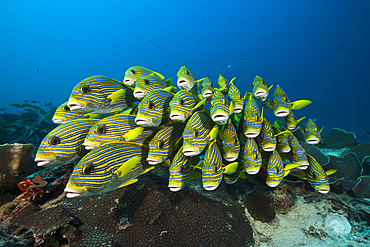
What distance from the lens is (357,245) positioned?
92.9 inches

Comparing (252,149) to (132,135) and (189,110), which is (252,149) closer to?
(189,110)

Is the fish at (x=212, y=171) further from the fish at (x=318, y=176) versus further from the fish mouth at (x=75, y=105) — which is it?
the fish at (x=318, y=176)

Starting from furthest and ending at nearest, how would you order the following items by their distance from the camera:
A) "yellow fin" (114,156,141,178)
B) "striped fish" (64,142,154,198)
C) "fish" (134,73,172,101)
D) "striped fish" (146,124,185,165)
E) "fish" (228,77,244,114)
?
1. "fish" (228,77,244,114)
2. "fish" (134,73,172,101)
3. "striped fish" (146,124,185,165)
4. "yellow fin" (114,156,141,178)
5. "striped fish" (64,142,154,198)

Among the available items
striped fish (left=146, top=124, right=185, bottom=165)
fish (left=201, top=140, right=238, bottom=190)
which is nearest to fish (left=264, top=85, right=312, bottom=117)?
fish (left=201, top=140, right=238, bottom=190)

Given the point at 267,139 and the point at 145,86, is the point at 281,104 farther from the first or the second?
the point at 145,86

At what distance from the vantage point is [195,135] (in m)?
1.73

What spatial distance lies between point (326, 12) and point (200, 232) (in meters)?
134

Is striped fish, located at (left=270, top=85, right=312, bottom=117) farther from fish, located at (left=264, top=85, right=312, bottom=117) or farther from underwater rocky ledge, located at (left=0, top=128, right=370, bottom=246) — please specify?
underwater rocky ledge, located at (left=0, top=128, right=370, bottom=246)

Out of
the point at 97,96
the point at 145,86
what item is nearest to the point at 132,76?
the point at 145,86

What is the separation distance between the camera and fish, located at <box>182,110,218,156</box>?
5.51ft

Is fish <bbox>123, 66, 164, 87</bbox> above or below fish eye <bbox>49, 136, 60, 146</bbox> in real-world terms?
above

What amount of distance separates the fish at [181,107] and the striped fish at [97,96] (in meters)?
0.75

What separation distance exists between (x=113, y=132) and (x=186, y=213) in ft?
5.68

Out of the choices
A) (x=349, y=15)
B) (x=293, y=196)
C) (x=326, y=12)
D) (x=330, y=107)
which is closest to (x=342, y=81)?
(x=330, y=107)
